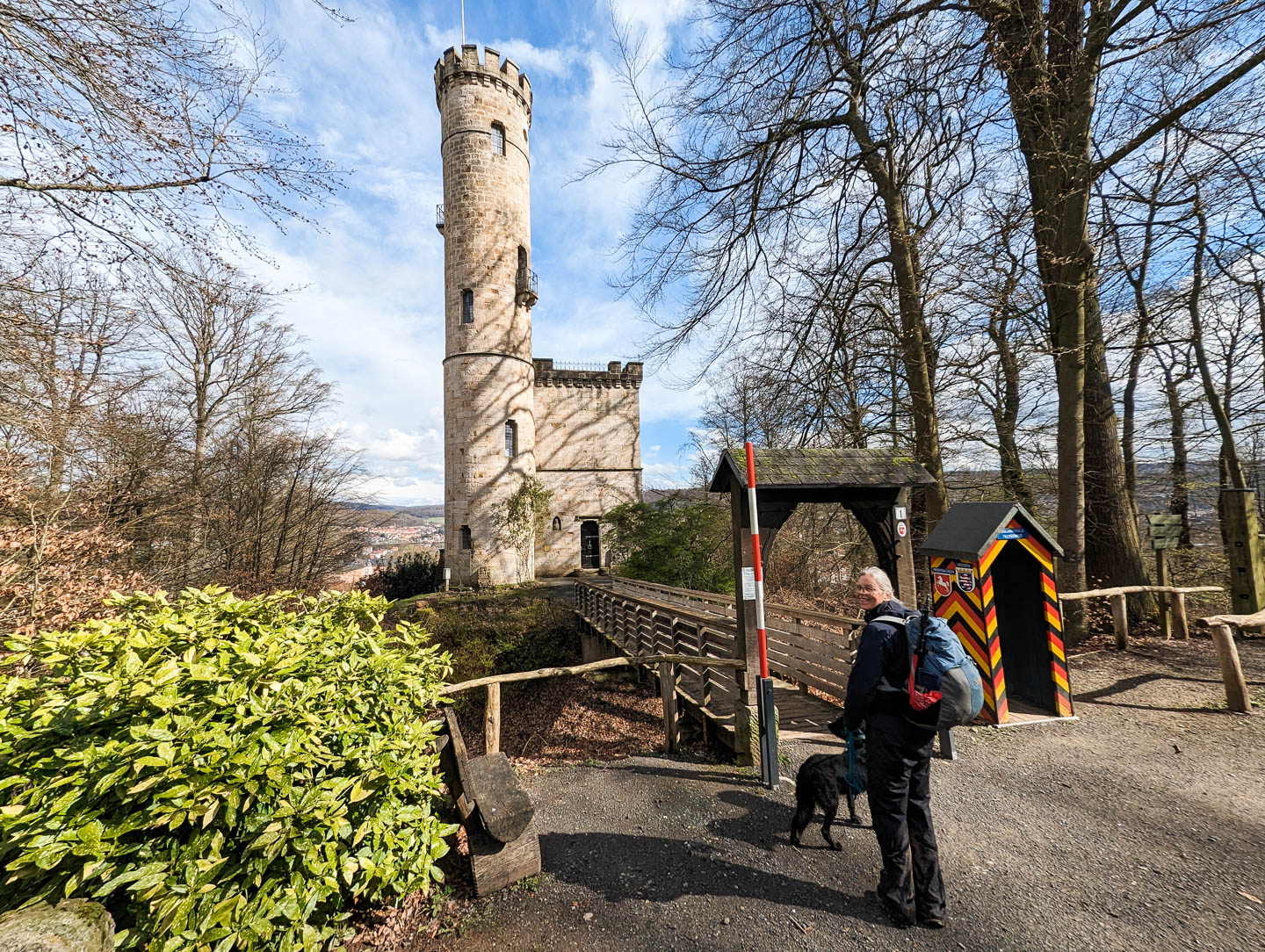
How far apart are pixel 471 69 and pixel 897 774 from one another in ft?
82.0

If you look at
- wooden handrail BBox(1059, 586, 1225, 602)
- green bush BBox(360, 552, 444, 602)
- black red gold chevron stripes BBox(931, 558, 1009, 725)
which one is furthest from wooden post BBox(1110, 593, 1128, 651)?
green bush BBox(360, 552, 444, 602)

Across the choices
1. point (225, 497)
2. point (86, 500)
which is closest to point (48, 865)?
point (86, 500)

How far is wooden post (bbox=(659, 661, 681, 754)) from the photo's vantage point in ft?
17.3

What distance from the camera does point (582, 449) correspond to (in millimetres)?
24906

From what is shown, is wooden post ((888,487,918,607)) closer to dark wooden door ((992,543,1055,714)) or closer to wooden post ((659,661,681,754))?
dark wooden door ((992,543,1055,714))

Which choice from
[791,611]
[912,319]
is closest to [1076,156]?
[912,319]

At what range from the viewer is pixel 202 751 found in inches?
80.3

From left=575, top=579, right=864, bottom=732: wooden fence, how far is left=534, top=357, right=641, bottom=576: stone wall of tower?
14.8m

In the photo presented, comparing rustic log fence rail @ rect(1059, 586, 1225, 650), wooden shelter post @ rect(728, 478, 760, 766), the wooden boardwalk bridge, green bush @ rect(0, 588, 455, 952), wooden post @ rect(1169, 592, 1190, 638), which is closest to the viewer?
green bush @ rect(0, 588, 455, 952)

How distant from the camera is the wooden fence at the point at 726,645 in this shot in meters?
5.71

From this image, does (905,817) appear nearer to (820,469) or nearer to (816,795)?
(816,795)

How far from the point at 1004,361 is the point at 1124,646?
15.8 feet

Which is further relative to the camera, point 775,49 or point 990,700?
point 775,49

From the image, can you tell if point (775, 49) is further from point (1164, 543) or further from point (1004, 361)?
point (1164, 543)
